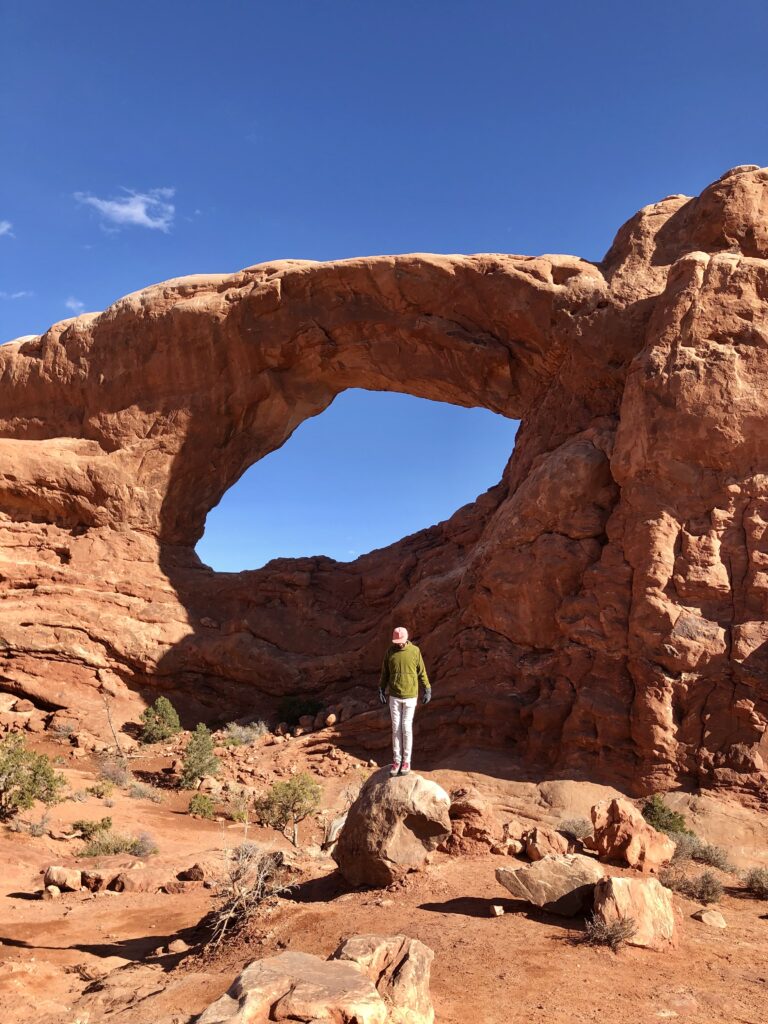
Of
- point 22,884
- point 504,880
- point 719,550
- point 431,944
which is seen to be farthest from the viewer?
point 719,550

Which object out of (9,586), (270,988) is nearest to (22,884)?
(270,988)

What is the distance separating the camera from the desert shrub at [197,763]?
1456cm

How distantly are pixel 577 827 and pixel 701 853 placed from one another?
1569mm

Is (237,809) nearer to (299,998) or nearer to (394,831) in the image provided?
(394,831)

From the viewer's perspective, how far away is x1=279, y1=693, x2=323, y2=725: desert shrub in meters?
17.5

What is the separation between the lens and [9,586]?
725 inches

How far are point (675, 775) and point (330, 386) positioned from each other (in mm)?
13179

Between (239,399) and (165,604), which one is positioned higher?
(239,399)

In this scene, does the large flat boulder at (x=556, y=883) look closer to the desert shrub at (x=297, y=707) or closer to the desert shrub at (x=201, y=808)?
the desert shrub at (x=201, y=808)

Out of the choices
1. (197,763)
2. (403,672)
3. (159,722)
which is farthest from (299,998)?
(159,722)

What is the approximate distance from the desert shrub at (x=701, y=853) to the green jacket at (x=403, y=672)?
392 centimetres

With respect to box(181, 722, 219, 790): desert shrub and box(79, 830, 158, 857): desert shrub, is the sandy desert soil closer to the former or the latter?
box(79, 830, 158, 857): desert shrub

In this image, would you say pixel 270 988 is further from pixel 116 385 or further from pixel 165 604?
pixel 116 385

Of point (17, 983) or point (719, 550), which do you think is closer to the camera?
point (17, 983)
